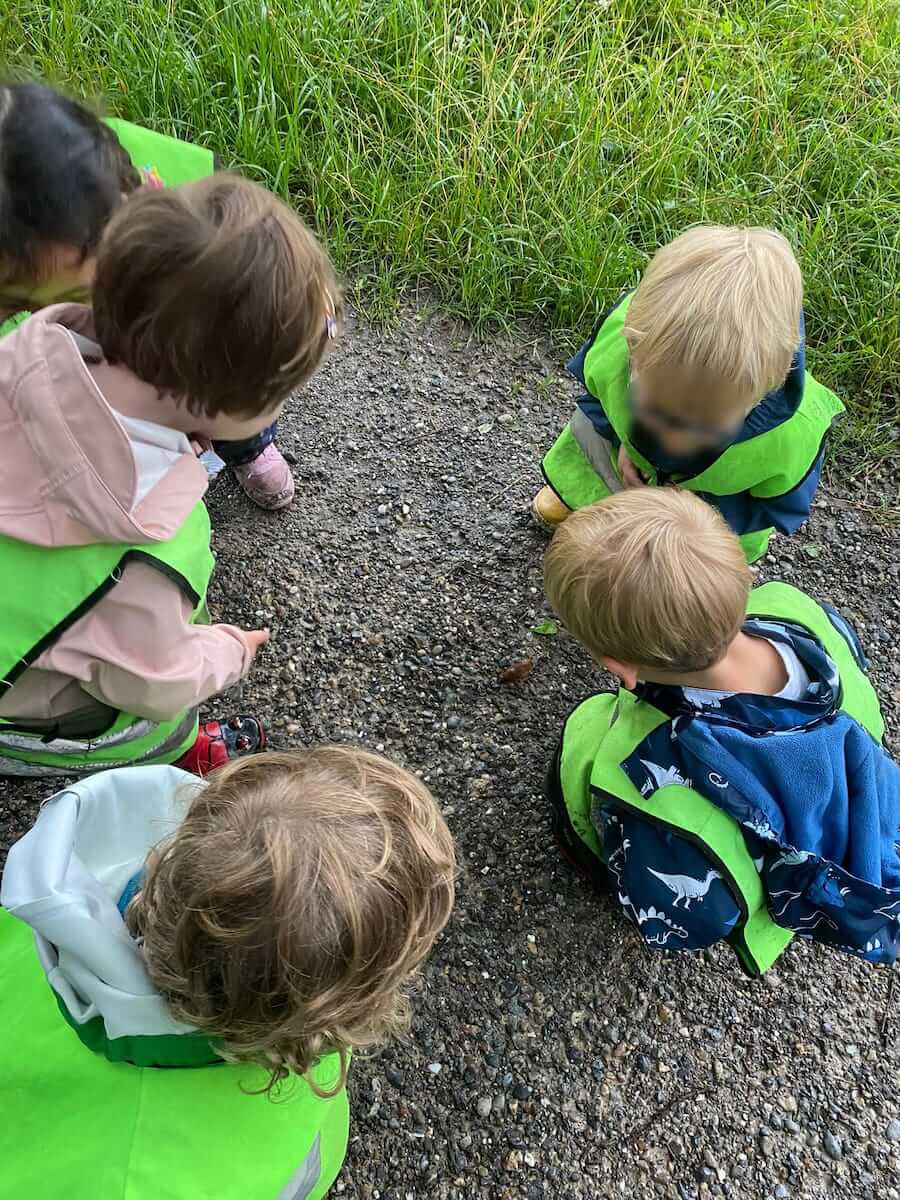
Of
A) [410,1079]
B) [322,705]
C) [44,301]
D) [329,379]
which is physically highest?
[44,301]

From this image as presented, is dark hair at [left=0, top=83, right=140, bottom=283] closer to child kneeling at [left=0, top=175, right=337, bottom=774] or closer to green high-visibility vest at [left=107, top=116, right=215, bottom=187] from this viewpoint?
child kneeling at [left=0, top=175, right=337, bottom=774]

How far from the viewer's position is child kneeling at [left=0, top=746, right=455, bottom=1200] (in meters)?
1.04

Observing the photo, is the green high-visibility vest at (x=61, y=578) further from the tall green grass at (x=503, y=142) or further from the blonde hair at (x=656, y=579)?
the tall green grass at (x=503, y=142)

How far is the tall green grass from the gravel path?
52 cm

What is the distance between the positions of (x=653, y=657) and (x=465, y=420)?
68.7 inches

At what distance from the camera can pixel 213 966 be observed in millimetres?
1056

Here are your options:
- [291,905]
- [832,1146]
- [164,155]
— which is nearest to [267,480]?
[164,155]

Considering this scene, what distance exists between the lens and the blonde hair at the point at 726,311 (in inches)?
71.9

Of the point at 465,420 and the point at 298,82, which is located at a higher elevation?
the point at 298,82

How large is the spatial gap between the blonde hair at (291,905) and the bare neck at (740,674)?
0.75 metres

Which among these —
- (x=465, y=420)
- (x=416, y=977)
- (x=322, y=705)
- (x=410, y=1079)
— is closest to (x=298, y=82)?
(x=465, y=420)

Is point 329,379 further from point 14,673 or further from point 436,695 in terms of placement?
point 14,673

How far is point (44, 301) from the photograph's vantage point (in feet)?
5.93

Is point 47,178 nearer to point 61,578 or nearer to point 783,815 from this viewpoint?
point 61,578
